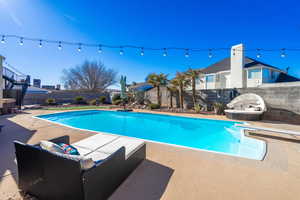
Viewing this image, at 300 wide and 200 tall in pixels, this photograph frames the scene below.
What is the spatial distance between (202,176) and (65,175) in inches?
85.0

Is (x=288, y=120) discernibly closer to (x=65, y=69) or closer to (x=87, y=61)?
(x=87, y=61)

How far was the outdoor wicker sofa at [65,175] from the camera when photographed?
1426 millimetres

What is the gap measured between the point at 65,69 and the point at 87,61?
16.4ft

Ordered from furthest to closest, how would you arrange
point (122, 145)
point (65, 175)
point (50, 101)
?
point (50, 101), point (122, 145), point (65, 175)

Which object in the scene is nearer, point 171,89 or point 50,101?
point 171,89

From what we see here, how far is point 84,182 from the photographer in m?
1.39

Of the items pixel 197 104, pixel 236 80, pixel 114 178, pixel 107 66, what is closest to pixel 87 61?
pixel 107 66

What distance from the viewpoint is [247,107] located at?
8.28 m

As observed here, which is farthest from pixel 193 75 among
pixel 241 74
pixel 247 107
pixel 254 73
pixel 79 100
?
pixel 79 100

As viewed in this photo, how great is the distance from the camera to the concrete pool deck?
1874mm

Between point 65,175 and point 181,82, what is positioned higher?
point 181,82

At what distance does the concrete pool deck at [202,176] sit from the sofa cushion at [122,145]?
407 mm

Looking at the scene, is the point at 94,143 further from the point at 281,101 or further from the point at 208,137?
the point at 281,101

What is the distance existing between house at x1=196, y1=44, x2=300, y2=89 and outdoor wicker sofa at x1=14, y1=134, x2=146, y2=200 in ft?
35.7
